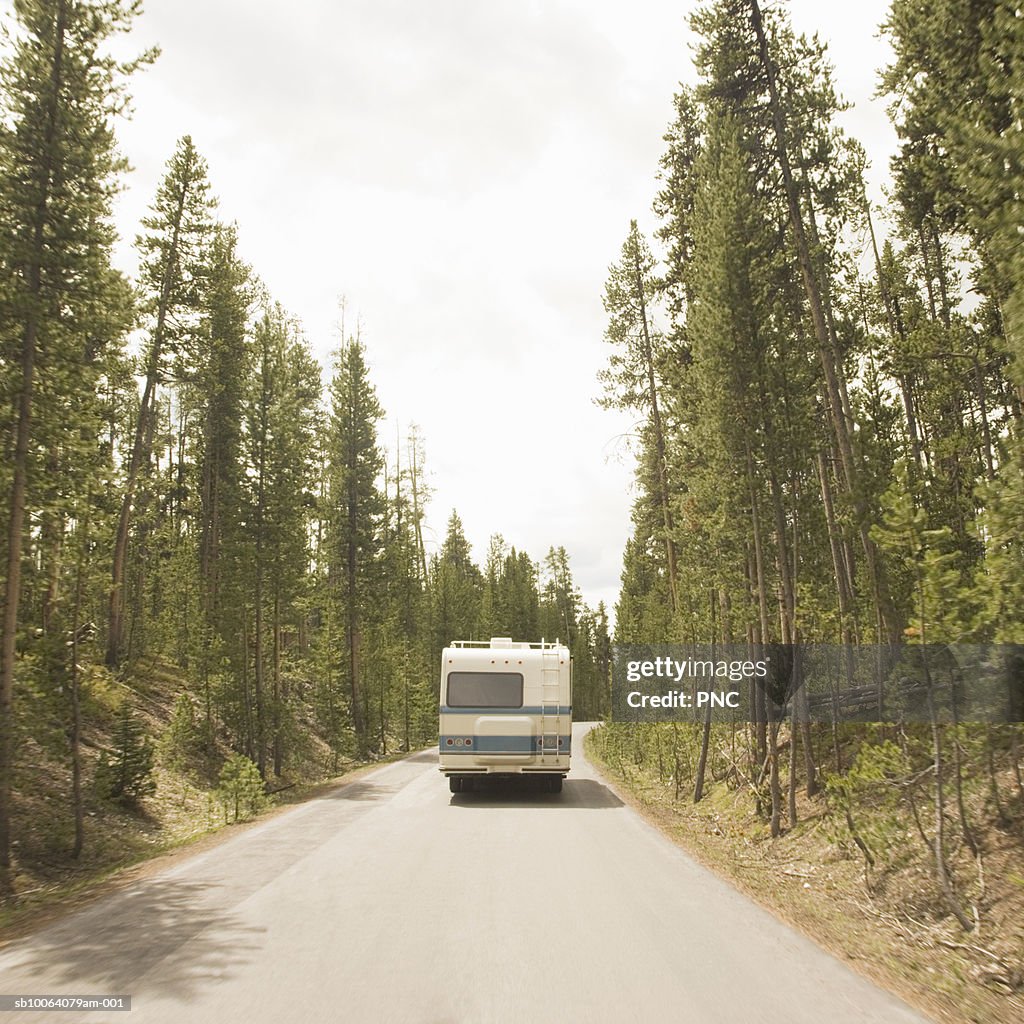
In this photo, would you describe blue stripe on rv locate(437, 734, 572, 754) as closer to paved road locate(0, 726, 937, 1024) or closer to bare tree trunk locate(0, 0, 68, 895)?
paved road locate(0, 726, 937, 1024)

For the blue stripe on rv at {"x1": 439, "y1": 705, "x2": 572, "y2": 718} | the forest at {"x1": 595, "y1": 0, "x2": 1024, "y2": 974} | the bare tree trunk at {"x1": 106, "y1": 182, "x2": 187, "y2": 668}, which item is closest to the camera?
the forest at {"x1": 595, "y1": 0, "x2": 1024, "y2": 974}

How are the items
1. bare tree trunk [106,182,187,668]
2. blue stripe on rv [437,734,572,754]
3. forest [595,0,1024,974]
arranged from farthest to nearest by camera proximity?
bare tree trunk [106,182,187,668], blue stripe on rv [437,734,572,754], forest [595,0,1024,974]

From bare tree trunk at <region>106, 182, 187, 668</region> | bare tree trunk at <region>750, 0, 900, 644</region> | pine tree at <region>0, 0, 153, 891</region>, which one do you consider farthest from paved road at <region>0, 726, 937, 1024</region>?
bare tree trunk at <region>106, 182, 187, 668</region>

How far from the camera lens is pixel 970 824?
347 inches

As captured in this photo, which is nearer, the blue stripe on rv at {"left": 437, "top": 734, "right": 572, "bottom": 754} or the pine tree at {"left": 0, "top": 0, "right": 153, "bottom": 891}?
the pine tree at {"left": 0, "top": 0, "right": 153, "bottom": 891}

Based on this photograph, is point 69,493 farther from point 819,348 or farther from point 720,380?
point 819,348

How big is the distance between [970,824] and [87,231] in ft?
46.5

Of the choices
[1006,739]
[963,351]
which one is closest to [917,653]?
[1006,739]

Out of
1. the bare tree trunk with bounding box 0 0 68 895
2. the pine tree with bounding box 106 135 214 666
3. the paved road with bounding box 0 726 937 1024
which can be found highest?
the pine tree with bounding box 106 135 214 666

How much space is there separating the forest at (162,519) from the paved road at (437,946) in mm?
4044

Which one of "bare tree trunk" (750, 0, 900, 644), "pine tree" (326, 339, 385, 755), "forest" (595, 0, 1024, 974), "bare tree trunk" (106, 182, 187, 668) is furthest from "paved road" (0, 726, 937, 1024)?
"pine tree" (326, 339, 385, 755)

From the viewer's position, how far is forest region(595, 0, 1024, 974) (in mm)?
7223

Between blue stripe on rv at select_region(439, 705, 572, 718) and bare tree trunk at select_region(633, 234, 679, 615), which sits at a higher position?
bare tree trunk at select_region(633, 234, 679, 615)

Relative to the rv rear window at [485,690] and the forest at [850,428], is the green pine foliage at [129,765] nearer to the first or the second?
the rv rear window at [485,690]
